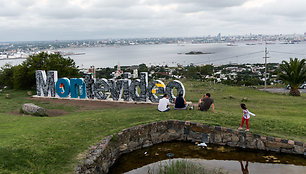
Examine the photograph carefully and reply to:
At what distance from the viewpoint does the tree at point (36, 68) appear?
29.4m

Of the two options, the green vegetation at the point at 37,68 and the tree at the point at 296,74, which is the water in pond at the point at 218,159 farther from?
the green vegetation at the point at 37,68

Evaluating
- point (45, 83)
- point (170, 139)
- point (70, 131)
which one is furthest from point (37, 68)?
point (170, 139)

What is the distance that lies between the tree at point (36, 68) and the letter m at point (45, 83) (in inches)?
247

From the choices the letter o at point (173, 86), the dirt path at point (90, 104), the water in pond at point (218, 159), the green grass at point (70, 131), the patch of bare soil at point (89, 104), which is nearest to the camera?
the green grass at point (70, 131)

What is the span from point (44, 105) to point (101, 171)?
40.8 feet

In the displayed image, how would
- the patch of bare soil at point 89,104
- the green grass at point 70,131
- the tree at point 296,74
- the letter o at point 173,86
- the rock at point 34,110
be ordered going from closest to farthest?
the green grass at point 70,131 → the rock at point 34,110 → the letter o at point 173,86 → the patch of bare soil at point 89,104 → the tree at point 296,74

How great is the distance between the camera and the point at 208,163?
10.9 meters

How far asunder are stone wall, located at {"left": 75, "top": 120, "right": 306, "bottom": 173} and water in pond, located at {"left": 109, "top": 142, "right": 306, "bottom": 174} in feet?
0.96

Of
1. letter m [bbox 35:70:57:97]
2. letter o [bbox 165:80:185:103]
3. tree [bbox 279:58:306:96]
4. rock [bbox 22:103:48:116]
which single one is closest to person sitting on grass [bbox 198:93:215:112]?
letter o [bbox 165:80:185:103]

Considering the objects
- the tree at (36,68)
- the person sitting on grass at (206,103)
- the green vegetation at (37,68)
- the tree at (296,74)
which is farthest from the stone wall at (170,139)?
→ the green vegetation at (37,68)

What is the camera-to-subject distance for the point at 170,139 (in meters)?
13.6

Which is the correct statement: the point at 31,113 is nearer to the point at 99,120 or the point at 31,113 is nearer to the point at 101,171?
the point at 99,120

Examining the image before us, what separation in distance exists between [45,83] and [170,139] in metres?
15.0

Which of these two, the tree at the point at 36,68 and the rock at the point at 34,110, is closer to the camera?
the rock at the point at 34,110
